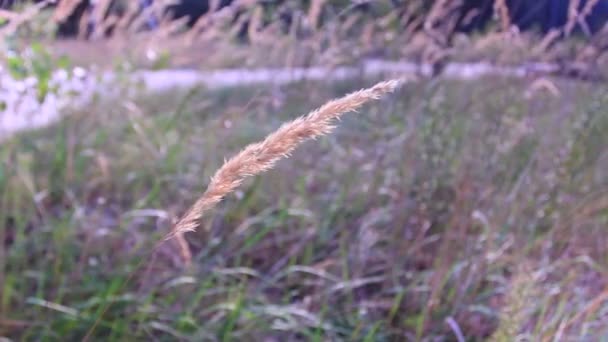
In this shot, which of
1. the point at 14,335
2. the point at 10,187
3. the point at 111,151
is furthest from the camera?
the point at 111,151

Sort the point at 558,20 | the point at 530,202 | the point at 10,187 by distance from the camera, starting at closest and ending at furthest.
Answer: the point at 530,202
the point at 10,187
the point at 558,20

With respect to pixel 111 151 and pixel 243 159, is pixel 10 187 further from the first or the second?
pixel 243 159

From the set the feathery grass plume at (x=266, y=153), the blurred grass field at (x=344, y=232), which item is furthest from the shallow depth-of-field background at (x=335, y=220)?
the feathery grass plume at (x=266, y=153)

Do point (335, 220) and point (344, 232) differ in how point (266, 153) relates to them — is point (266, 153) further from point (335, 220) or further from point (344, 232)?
point (335, 220)

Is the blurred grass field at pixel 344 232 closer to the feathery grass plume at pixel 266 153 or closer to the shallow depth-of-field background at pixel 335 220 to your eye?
the shallow depth-of-field background at pixel 335 220

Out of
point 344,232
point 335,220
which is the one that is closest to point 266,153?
point 344,232

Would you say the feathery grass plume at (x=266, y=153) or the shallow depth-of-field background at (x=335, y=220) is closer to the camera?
the feathery grass plume at (x=266, y=153)

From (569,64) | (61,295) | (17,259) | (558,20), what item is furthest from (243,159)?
(558,20)

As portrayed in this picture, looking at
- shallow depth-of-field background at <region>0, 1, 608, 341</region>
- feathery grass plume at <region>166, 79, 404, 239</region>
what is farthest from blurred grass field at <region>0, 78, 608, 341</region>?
feathery grass plume at <region>166, 79, 404, 239</region>
